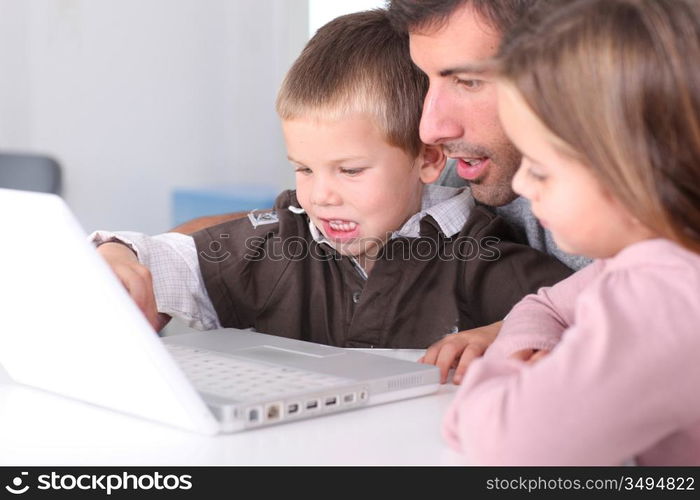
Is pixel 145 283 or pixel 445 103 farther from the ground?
pixel 445 103

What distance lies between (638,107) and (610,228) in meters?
0.10

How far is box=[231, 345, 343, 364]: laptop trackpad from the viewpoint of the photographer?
3.42ft

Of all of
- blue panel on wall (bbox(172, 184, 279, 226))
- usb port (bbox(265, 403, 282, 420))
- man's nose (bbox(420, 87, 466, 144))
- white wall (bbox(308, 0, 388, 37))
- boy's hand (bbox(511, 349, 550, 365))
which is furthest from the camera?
white wall (bbox(308, 0, 388, 37))

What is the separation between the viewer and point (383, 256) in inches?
58.4

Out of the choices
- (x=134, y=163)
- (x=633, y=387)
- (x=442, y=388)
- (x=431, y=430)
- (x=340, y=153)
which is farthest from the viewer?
Answer: (x=134, y=163)

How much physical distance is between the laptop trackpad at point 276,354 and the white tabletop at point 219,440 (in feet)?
0.50

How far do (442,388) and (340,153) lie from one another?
50 centimetres

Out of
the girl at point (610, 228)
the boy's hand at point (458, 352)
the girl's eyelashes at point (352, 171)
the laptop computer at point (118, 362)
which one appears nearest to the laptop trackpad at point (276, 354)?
the laptop computer at point (118, 362)

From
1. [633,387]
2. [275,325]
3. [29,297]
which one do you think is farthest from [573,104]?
[275,325]

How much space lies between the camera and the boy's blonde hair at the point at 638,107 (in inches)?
29.1

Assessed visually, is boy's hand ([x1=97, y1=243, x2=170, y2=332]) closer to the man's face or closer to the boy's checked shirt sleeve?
the boy's checked shirt sleeve

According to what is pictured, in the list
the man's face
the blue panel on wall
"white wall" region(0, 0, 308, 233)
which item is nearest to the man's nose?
the man's face

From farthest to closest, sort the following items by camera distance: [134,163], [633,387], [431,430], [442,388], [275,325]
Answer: [134,163], [275,325], [442,388], [431,430], [633,387]
